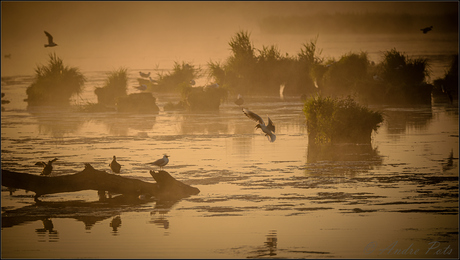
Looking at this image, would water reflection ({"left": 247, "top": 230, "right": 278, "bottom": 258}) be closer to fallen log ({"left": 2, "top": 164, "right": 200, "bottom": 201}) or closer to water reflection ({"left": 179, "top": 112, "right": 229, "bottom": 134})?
fallen log ({"left": 2, "top": 164, "right": 200, "bottom": 201})

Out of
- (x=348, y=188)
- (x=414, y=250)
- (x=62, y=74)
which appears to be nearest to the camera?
(x=414, y=250)

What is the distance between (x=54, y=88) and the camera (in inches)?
1748

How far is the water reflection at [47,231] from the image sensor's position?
1491 cm

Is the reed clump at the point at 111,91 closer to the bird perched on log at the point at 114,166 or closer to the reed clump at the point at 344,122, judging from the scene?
the reed clump at the point at 344,122

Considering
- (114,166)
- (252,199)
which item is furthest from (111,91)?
(252,199)

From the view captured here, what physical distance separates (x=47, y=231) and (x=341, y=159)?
10677 mm

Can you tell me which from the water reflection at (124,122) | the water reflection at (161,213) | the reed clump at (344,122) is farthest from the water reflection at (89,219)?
the water reflection at (124,122)

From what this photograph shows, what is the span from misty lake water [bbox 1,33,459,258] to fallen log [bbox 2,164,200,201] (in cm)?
41

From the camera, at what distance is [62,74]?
147 feet

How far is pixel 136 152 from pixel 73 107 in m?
17.9

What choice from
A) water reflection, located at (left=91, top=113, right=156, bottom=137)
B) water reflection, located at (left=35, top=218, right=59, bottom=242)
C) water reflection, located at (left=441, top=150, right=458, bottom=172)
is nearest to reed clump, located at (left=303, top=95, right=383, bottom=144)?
water reflection, located at (left=441, top=150, right=458, bottom=172)

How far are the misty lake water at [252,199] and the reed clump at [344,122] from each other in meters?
0.60

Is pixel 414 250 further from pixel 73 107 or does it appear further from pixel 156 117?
pixel 73 107

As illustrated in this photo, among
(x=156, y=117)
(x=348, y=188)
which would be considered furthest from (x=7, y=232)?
(x=156, y=117)
